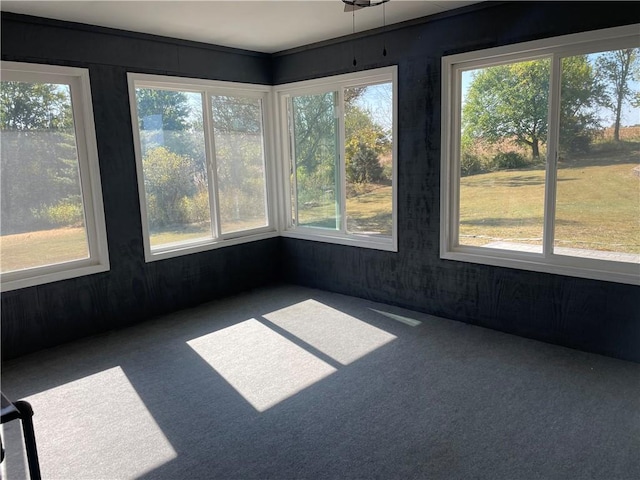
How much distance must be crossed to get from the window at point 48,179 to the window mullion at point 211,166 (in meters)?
1.11

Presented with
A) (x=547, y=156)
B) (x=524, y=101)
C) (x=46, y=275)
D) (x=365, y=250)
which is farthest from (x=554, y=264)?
(x=46, y=275)

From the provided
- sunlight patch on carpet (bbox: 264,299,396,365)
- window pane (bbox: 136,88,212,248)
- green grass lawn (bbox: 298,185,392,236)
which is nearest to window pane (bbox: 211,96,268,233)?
window pane (bbox: 136,88,212,248)

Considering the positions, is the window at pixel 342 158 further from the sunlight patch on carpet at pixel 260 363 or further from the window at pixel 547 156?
the sunlight patch on carpet at pixel 260 363

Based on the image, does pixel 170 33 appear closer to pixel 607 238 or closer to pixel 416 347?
pixel 416 347

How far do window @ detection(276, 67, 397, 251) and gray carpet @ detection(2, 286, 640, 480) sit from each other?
3.74 feet

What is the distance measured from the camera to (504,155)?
11.7ft

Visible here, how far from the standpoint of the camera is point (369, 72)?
163 inches

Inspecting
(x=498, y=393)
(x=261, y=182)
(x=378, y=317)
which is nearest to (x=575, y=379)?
(x=498, y=393)

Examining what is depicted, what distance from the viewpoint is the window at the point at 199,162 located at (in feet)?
13.5

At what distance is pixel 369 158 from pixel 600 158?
76.4 inches

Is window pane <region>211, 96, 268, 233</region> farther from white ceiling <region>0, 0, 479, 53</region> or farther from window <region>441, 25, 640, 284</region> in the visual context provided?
window <region>441, 25, 640, 284</region>

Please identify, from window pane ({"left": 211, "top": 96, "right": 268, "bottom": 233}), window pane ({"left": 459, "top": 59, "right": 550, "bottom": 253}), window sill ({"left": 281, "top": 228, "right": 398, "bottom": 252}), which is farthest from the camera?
window pane ({"left": 211, "top": 96, "right": 268, "bottom": 233})

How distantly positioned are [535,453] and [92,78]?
12.9 feet

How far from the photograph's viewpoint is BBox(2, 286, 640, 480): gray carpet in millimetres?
2164
